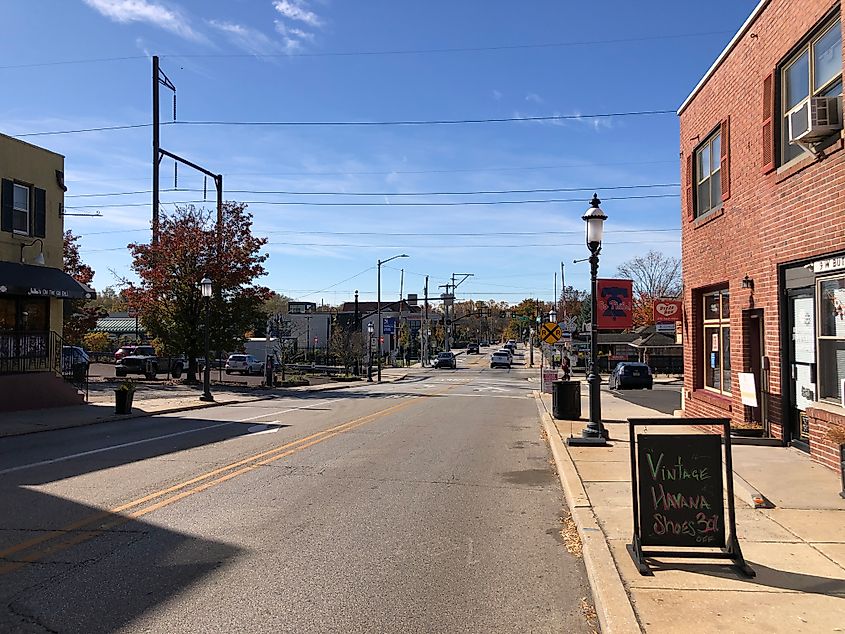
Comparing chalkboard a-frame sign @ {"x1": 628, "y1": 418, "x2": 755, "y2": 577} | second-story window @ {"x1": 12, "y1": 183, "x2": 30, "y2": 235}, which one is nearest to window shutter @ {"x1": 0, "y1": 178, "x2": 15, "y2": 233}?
second-story window @ {"x1": 12, "y1": 183, "x2": 30, "y2": 235}

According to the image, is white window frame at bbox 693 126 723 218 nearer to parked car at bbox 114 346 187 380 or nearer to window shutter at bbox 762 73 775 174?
window shutter at bbox 762 73 775 174

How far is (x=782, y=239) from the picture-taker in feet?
37.9

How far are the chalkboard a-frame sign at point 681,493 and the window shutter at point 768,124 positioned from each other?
301 inches

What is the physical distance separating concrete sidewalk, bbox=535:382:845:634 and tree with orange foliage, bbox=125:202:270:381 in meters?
27.9

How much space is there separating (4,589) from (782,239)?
440 inches

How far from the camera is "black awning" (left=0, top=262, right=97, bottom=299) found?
63.4 ft

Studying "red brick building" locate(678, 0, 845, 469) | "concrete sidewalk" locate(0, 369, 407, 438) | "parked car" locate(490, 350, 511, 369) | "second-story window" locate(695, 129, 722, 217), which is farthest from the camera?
"parked car" locate(490, 350, 511, 369)

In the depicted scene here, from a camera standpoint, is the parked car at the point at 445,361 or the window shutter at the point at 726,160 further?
the parked car at the point at 445,361

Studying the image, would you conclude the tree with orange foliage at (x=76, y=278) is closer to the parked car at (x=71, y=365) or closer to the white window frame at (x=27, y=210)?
→ the parked car at (x=71, y=365)

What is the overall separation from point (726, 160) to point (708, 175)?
1.86 meters

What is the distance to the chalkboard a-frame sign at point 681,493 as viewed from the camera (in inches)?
233

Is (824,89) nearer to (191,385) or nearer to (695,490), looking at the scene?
(695,490)

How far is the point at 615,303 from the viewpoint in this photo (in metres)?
39.9

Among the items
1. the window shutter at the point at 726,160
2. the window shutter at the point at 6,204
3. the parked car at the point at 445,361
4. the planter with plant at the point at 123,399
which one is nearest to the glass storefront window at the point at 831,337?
the window shutter at the point at 726,160
